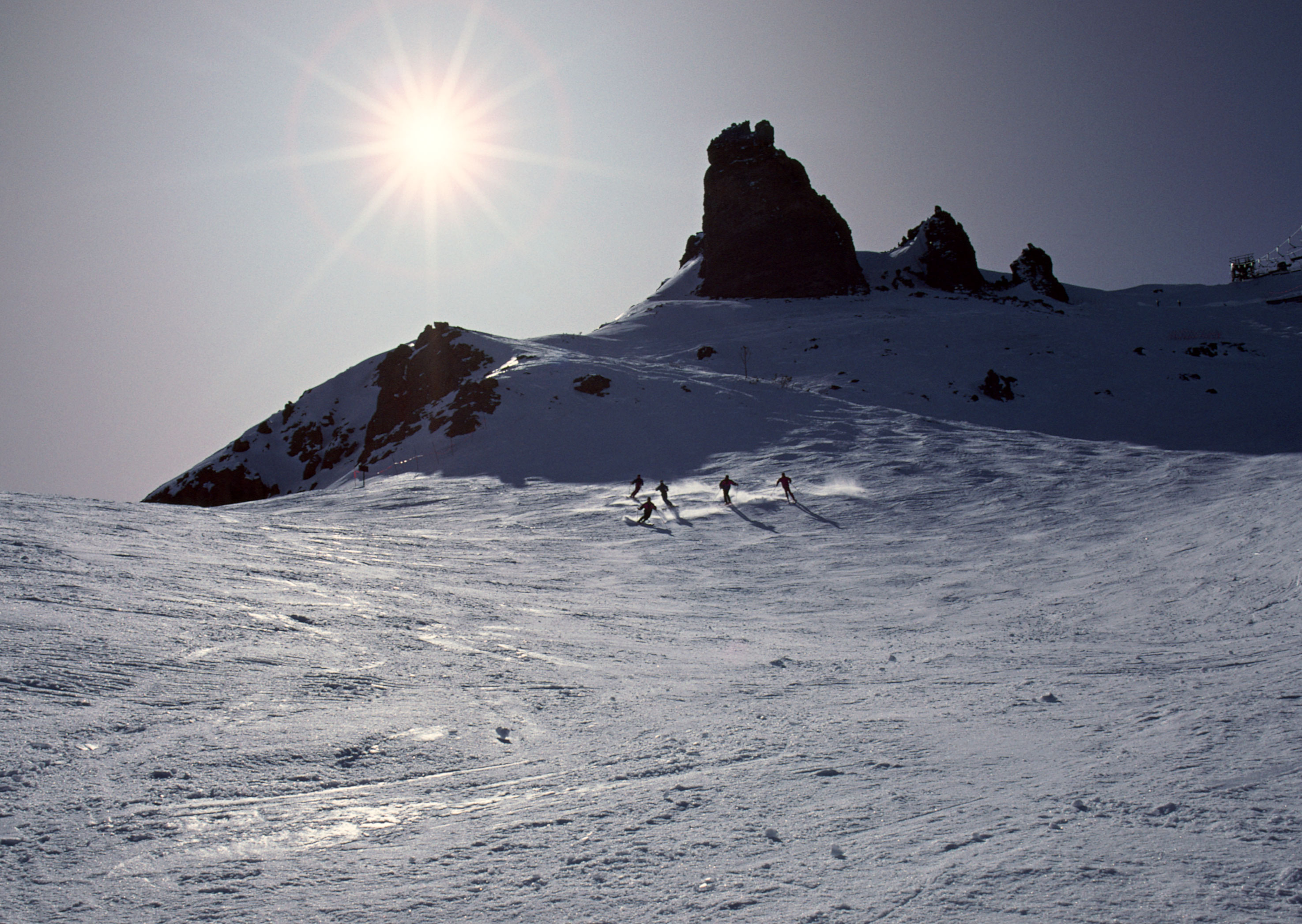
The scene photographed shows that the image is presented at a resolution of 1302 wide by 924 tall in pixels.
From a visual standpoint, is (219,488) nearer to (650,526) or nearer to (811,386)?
(650,526)

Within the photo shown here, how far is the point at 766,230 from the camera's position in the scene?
265 ft

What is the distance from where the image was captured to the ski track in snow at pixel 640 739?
10.5ft

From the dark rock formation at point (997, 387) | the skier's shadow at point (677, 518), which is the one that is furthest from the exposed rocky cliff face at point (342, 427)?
the dark rock formation at point (997, 387)

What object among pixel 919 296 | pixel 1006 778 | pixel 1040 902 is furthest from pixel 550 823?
pixel 919 296

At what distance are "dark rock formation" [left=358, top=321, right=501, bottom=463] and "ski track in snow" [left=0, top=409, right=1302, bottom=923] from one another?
26.4 m

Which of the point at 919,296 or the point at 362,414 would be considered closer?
the point at 362,414

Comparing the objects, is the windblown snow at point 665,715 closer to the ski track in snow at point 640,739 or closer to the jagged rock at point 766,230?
the ski track in snow at point 640,739

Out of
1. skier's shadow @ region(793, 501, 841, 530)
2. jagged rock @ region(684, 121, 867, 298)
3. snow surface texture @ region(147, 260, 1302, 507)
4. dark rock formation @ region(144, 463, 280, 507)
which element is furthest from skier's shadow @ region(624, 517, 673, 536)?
jagged rock @ region(684, 121, 867, 298)

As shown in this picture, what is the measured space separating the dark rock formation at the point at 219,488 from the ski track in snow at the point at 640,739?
122ft

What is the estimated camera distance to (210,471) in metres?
48.2

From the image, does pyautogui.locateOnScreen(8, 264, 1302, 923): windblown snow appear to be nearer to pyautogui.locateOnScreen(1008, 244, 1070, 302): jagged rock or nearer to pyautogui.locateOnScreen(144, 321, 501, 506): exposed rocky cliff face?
pyautogui.locateOnScreen(144, 321, 501, 506): exposed rocky cliff face

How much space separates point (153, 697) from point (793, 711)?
5013 millimetres

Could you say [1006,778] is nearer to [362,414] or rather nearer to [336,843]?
[336,843]

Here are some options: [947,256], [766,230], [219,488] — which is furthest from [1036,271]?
[219,488]
